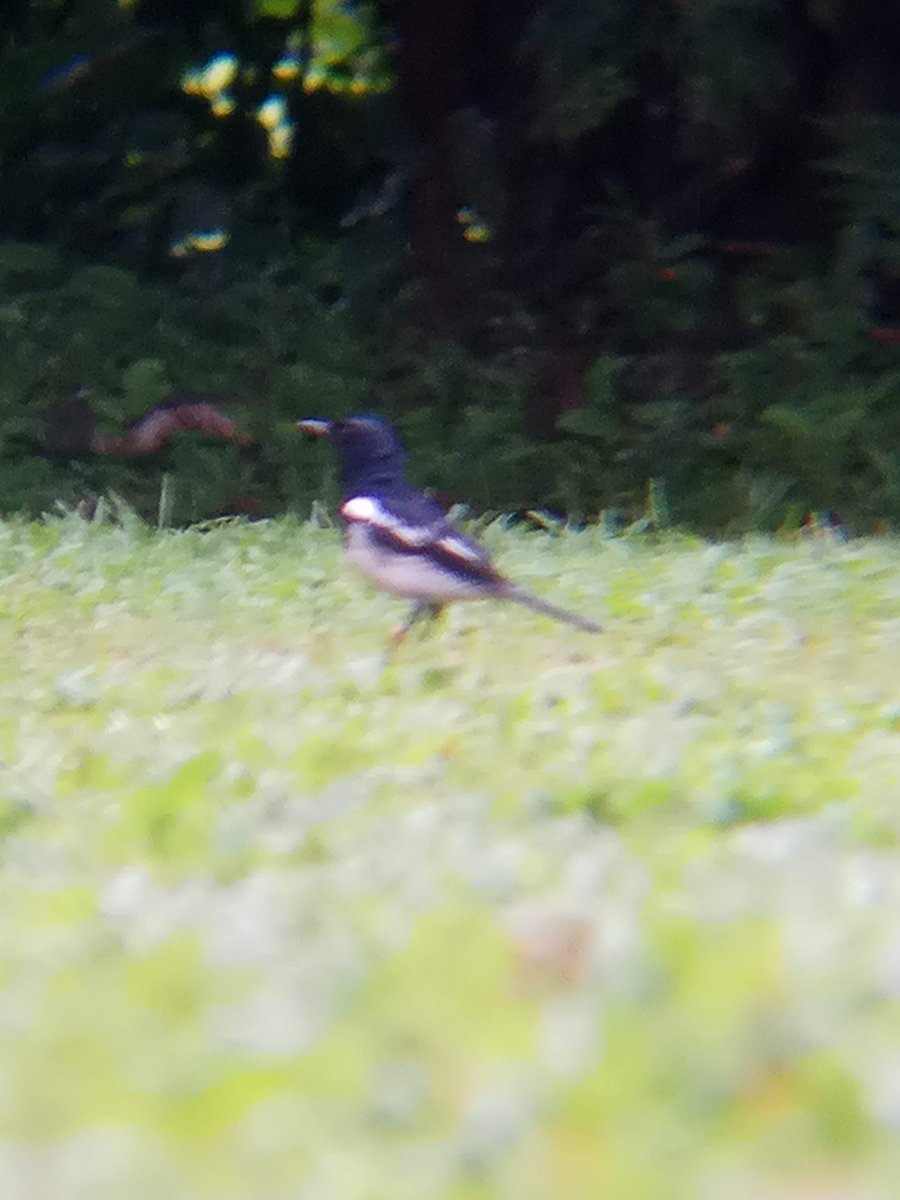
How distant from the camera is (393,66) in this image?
11742 millimetres

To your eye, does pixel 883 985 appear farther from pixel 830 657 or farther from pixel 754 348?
pixel 754 348

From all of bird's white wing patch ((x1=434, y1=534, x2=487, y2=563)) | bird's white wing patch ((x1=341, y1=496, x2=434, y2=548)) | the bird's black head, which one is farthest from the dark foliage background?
bird's white wing patch ((x1=434, y1=534, x2=487, y2=563))

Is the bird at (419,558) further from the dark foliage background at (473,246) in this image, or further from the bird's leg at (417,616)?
the dark foliage background at (473,246)

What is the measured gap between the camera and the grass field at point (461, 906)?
2066 mm

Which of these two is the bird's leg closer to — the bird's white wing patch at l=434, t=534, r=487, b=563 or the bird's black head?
the bird's white wing patch at l=434, t=534, r=487, b=563

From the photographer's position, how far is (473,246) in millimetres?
11383

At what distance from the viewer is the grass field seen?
207 cm

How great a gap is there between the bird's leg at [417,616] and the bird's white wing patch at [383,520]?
255 mm

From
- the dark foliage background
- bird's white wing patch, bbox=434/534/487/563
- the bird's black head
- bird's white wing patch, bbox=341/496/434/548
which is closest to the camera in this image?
bird's white wing patch, bbox=434/534/487/563

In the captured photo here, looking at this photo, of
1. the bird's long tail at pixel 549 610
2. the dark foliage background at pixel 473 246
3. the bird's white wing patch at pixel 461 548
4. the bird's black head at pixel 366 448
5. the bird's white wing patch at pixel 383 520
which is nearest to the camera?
the bird's long tail at pixel 549 610

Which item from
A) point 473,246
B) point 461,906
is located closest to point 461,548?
point 461,906

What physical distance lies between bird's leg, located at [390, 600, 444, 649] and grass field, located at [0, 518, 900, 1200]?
0.06 m

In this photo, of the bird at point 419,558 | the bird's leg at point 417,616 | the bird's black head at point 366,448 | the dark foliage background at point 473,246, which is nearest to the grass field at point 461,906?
the bird's leg at point 417,616

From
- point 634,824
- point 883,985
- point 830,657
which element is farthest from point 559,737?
point 883,985
